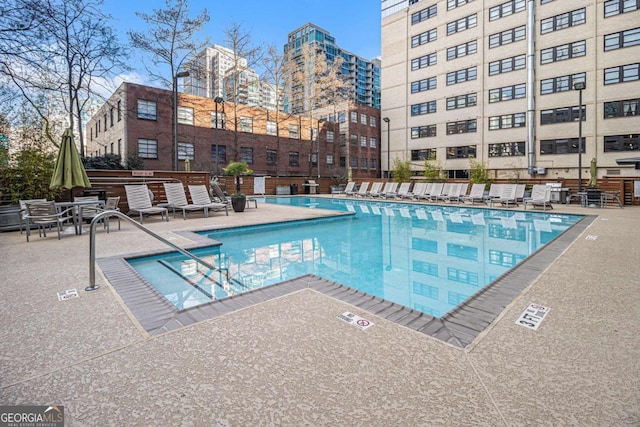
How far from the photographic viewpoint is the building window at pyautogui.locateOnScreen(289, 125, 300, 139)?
31.8 metres

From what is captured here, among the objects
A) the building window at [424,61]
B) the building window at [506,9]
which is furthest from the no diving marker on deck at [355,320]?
the building window at [424,61]

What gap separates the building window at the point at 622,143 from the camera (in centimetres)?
2084

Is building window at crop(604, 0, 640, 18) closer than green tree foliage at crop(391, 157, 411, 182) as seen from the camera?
Yes

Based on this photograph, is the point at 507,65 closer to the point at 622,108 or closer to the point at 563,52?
the point at 563,52

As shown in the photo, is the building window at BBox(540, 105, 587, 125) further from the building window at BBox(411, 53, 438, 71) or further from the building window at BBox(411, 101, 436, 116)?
the building window at BBox(411, 53, 438, 71)

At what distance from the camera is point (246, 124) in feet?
92.8

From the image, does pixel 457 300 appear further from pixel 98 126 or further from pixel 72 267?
pixel 98 126

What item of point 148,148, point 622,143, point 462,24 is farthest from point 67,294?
point 462,24

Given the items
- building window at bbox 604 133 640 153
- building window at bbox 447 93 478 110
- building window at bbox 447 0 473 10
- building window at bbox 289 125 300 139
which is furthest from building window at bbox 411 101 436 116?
building window at bbox 604 133 640 153

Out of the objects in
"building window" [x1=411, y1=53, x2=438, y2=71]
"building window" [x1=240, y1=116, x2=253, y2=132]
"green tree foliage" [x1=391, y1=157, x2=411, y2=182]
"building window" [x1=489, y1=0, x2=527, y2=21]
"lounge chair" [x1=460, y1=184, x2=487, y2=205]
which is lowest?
"lounge chair" [x1=460, y1=184, x2=487, y2=205]

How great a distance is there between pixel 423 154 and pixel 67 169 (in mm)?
29244

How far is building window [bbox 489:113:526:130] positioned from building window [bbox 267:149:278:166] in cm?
1833

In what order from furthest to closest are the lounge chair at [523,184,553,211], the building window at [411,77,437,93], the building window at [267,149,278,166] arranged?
1. the building window at [411,77,437,93]
2. the building window at [267,149,278,166]
3. the lounge chair at [523,184,553,211]

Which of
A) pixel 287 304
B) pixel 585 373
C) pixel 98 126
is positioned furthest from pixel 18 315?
pixel 98 126
